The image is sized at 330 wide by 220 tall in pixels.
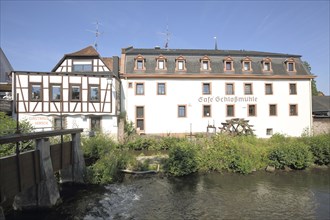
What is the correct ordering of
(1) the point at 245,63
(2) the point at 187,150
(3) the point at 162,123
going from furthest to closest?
(1) the point at 245,63 → (3) the point at 162,123 → (2) the point at 187,150

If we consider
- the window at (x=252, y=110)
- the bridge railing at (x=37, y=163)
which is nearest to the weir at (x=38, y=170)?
the bridge railing at (x=37, y=163)

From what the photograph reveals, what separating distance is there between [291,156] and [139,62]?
55.8 ft

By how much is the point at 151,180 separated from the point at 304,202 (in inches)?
295

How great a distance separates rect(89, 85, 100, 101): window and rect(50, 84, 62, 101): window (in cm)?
247

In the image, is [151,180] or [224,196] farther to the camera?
[151,180]

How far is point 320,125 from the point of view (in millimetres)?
27000

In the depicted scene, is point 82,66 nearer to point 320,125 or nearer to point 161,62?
point 161,62

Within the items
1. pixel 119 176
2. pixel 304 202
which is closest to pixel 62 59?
pixel 119 176

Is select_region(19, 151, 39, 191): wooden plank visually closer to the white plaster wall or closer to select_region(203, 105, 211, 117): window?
the white plaster wall

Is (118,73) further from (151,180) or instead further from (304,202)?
(304,202)

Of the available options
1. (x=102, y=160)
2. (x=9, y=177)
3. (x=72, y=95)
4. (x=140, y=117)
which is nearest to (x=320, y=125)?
(x=140, y=117)

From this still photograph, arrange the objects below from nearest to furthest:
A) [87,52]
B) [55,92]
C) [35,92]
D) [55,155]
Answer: [55,155], [35,92], [55,92], [87,52]

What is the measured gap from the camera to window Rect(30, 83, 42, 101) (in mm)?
20391

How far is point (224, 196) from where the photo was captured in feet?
37.0
